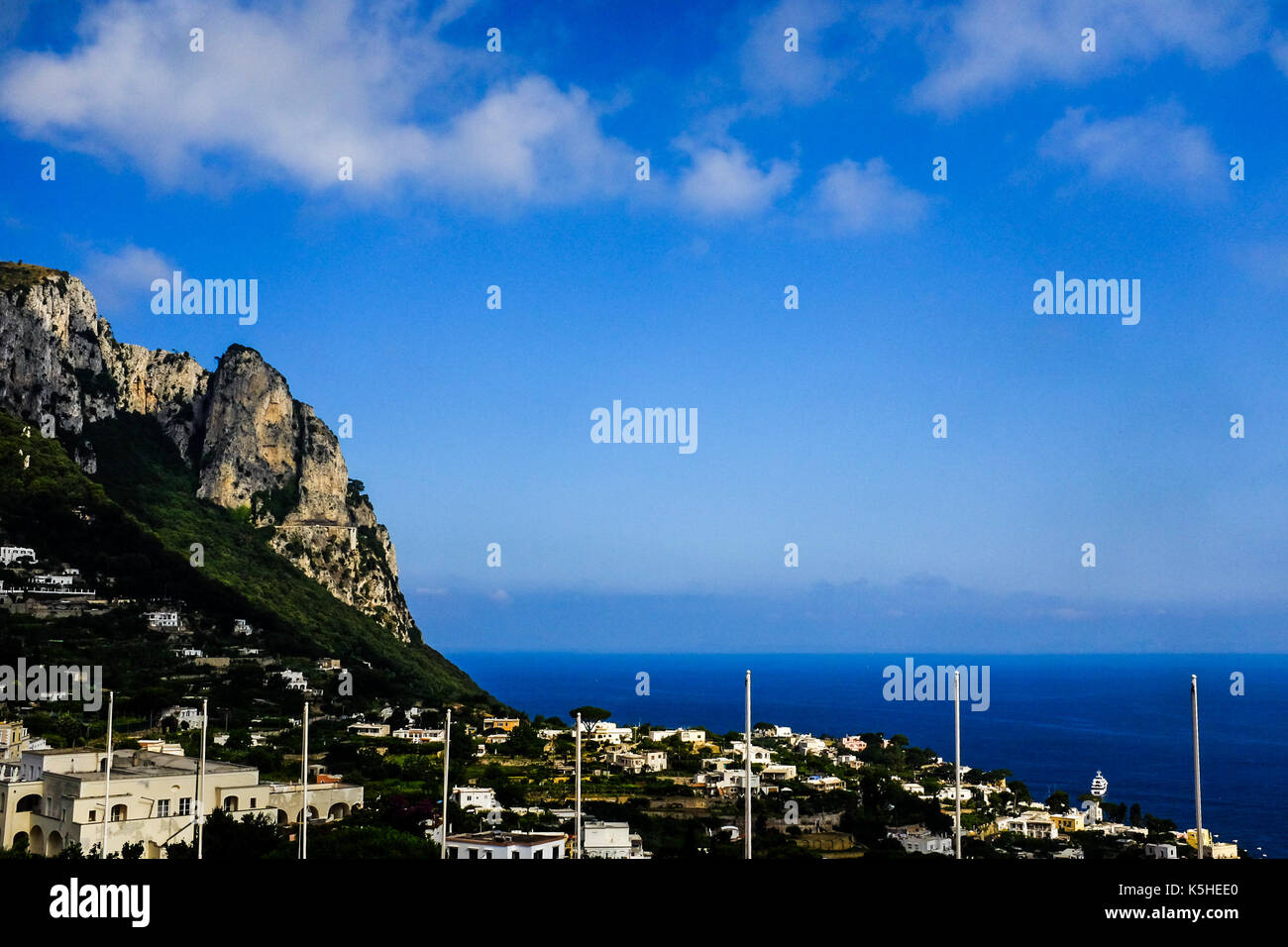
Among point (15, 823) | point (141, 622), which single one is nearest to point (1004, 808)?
point (15, 823)

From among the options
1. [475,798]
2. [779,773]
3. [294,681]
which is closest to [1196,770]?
[475,798]

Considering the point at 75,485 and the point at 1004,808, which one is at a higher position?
the point at 75,485

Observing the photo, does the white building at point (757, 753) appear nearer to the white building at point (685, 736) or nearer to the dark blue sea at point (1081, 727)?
the white building at point (685, 736)

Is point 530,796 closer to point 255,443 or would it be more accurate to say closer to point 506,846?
point 506,846

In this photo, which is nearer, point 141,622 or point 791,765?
point 791,765
